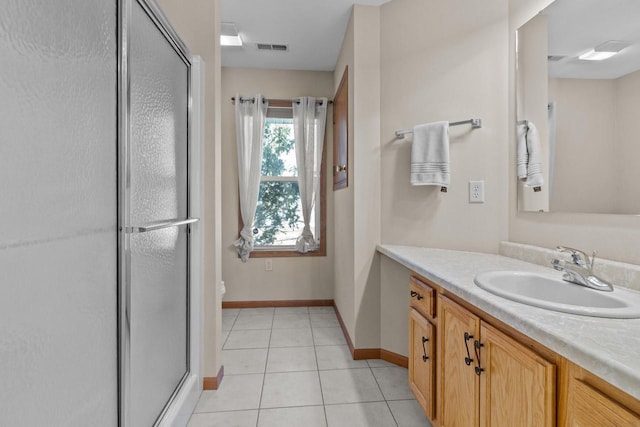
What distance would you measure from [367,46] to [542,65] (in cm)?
109

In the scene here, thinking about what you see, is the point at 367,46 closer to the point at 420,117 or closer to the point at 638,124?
the point at 420,117

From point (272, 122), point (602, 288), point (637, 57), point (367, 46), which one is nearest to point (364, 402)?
point (602, 288)

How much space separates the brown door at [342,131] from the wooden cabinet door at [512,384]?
163 cm

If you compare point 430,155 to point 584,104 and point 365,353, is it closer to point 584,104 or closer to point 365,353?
point 584,104

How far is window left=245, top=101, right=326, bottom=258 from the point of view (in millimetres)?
3348

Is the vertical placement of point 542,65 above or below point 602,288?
above

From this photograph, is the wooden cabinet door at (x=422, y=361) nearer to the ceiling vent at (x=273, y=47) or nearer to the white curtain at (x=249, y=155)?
the white curtain at (x=249, y=155)

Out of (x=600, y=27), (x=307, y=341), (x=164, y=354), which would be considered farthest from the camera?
(x=307, y=341)

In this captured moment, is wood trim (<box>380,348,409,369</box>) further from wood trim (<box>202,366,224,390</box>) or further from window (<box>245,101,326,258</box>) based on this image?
window (<box>245,101,326,258</box>)

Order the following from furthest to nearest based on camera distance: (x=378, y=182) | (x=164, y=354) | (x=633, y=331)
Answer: (x=378, y=182) < (x=164, y=354) < (x=633, y=331)

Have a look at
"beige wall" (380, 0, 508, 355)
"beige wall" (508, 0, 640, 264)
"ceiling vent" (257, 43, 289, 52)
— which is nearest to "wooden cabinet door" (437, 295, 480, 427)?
"beige wall" (508, 0, 640, 264)

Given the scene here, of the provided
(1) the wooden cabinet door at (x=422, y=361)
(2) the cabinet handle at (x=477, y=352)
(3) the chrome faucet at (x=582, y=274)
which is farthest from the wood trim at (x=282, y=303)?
(3) the chrome faucet at (x=582, y=274)

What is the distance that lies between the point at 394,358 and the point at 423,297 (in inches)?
34.1

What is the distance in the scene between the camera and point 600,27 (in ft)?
4.25
